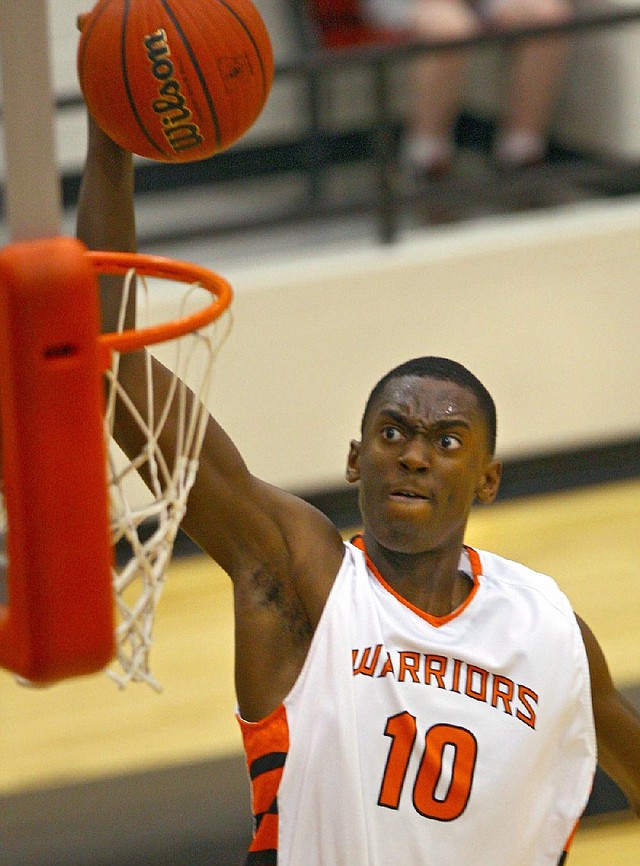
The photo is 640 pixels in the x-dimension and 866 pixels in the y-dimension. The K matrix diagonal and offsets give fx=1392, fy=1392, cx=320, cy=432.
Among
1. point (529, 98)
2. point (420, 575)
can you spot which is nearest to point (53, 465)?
point (420, 575)

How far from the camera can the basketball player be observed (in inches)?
73.8

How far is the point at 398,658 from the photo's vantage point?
1.93 metres

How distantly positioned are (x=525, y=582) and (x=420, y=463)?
30 cm

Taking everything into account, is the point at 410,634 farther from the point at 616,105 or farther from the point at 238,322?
the point at 616,105

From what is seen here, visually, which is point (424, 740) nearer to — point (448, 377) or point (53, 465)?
point (448, 377)

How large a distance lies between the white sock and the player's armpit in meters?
3.90

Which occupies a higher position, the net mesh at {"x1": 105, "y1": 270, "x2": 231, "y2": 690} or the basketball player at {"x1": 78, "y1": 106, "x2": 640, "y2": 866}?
the net mesh at {"x1": 105, "y1": 270, "x2": 231, "y2": 690}

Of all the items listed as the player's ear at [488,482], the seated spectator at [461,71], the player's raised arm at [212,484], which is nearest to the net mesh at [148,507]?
the player's raised arm at [212,484]

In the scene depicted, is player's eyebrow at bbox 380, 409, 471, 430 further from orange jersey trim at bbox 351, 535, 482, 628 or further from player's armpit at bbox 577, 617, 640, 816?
player's armpit at bbox 577, 617, 640, 816

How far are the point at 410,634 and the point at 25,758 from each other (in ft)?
7.30

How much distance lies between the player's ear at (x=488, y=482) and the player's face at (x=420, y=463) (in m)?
0.01

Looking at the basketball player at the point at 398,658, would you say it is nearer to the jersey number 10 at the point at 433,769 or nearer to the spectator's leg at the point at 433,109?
the jersey number 10 at the point at 433,769

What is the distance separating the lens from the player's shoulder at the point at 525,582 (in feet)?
6.73

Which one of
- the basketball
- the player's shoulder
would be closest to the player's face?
the player's shoulder
